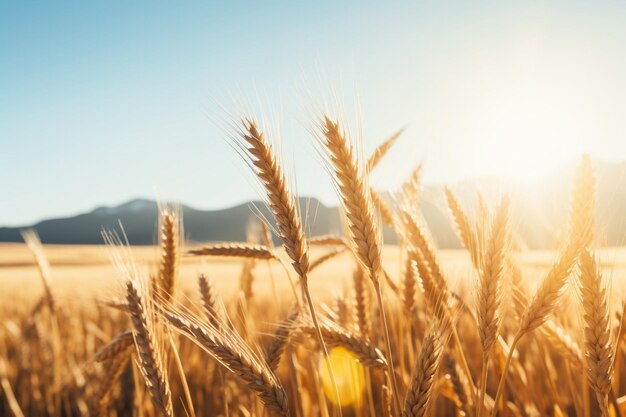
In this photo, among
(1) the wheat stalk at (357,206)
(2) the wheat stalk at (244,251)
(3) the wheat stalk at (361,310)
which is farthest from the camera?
(3) the wheat stalk at (361,310)

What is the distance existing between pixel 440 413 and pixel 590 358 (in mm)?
1846

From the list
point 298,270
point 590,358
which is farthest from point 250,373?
point 590,358

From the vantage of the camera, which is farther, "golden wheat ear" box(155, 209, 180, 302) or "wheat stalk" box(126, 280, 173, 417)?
"golden wheat ear" box(155, 209, 180, 302)

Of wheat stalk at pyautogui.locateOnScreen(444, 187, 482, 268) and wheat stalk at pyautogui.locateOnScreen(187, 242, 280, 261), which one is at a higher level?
wheat stalk at pyautogui.locateOnScreen(444, 187, 482, 268)

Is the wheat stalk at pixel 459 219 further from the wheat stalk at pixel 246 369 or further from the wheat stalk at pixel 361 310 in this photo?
the wheat stalk at pixel 246 369

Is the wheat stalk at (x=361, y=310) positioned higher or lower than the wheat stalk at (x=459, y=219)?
lower

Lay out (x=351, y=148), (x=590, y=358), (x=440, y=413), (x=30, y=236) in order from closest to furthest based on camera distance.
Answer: (x=590, y=358)
(x=351, y=148)
(x=440, y=413)
(x=30, y=236)

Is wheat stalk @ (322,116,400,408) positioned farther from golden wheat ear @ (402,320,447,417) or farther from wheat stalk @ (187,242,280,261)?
wheat stalk @ (187,242,280,261)

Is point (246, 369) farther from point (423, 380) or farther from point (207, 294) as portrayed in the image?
point (207, 294)

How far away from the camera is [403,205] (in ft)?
5.32

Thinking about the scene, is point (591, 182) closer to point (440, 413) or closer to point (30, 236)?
point (440, 413)

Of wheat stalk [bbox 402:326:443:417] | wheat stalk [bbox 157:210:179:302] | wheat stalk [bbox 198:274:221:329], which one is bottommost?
wheat stalk [bbox 402:326:443:417]

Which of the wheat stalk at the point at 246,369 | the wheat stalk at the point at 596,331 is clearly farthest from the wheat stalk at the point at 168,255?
the wheat stalk at the point at 596,331

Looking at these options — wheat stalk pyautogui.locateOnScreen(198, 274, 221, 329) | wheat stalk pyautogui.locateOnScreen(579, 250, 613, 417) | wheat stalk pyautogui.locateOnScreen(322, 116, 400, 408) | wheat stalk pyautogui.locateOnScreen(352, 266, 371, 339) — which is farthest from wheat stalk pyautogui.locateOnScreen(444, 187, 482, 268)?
wheat stalk pyautogui.locateOnScreen(198, 274, 221, 329)
